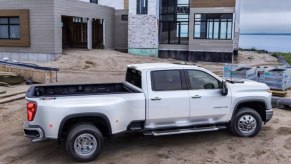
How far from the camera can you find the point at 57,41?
24.7m

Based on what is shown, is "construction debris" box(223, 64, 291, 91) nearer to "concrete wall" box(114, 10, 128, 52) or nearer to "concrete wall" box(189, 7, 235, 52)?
"concrete wall" box(189, 7, 235, 52)

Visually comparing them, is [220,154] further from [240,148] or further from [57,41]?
[57,41]

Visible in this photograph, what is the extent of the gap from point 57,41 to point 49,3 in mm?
2818

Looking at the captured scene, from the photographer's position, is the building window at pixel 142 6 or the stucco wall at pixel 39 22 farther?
the building window at pixel 142 6

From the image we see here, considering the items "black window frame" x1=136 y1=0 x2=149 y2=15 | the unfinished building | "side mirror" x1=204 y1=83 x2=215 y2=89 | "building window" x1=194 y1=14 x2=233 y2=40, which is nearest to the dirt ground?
"side mirror" x1=204 y1=83 x2=215 y2=89

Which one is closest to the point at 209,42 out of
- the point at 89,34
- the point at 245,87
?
the point at 89,34

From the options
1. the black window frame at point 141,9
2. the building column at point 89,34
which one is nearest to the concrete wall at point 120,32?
the black window frame at point 141,9

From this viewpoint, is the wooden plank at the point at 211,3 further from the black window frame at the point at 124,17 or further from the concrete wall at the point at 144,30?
the black window frame at the point at 124,17

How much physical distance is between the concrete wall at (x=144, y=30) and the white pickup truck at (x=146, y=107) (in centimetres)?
2377

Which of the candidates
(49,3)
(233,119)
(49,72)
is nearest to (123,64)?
(49,3)

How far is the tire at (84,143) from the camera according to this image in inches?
252

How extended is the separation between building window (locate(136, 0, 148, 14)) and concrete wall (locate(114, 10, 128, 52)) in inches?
86.0

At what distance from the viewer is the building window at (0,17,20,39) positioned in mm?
25156

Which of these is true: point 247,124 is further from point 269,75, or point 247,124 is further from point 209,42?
point 209,42
